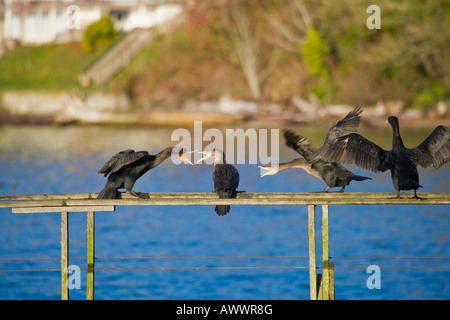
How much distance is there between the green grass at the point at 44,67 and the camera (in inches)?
2269

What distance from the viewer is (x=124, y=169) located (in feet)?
35.8

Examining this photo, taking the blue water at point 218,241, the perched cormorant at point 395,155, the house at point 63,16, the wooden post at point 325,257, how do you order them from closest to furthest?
the wooden post at point 325,257 < the perched cormorant at point 395,155 < the blue water at point 218,241 < the house at point 63,16

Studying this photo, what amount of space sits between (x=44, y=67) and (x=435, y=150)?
52.4m

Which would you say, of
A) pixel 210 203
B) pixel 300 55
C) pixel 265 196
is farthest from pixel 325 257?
pixel 300 55

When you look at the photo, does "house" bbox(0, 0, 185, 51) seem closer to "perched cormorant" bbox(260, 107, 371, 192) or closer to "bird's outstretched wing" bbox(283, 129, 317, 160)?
"bird's outstretched wing" bbox(283, 129, 317, 160)

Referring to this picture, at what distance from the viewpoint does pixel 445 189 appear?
26.6 meters

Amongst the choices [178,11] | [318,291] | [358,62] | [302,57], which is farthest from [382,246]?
[178,11]

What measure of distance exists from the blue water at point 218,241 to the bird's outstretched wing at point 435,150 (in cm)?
563

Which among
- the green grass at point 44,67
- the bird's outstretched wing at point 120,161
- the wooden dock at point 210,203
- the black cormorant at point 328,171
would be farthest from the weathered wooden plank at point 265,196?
the green grass at point 44,67

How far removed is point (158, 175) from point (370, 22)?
54.8 ft

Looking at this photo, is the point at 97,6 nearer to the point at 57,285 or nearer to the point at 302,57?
the point at 302,57

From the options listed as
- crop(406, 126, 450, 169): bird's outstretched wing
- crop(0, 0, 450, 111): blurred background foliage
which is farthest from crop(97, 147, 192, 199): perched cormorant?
crop(0, 0, 450, 111): blurred background foliage

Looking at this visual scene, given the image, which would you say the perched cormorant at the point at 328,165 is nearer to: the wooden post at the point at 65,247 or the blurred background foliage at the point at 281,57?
the wooden post at the point at 65,247

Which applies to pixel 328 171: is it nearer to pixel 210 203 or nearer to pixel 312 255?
pixel 312 255
